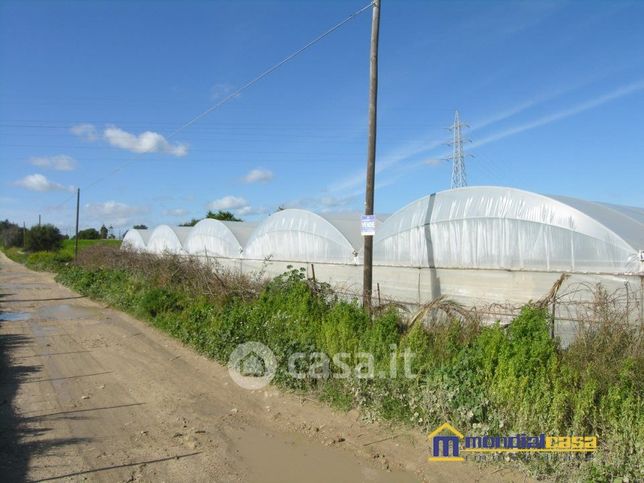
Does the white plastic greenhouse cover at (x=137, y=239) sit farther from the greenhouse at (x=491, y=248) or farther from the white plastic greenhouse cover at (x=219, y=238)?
the greenhouse at (x=491, y=248)

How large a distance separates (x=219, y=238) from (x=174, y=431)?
1768cm

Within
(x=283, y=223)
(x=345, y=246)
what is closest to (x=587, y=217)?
(x=345, y=246)

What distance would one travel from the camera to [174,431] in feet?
19.9

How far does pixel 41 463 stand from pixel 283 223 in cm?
1305

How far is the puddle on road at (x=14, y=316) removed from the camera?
1535 cm

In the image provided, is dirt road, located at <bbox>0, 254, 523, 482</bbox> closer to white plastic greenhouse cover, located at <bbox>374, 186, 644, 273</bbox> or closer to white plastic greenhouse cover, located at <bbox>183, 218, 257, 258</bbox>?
white plastic greenhouse cover, located at <bbox>374, 186, 644, 273</bbox>

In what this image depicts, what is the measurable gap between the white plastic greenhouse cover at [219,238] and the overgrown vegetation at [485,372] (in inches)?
474

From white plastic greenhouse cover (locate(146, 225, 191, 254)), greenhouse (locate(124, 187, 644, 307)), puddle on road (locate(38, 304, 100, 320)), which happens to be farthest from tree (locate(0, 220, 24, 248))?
greenhouse (locate(124, 187, 644, 307))

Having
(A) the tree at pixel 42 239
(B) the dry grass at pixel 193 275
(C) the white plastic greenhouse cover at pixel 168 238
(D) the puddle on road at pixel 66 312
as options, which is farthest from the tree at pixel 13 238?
(D) the puddle on road at pixel 66 312

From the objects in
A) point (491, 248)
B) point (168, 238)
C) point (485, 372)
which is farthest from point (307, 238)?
point (168, 238)

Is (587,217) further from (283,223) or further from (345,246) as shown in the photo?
(283,223)

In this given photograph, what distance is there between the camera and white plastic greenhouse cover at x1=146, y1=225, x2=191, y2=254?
28953 millimetres

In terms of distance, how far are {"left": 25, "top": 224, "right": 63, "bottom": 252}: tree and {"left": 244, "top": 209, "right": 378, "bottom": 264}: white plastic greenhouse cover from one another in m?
54.6

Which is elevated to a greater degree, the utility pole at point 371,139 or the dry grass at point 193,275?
the utility pole at point 371,139
